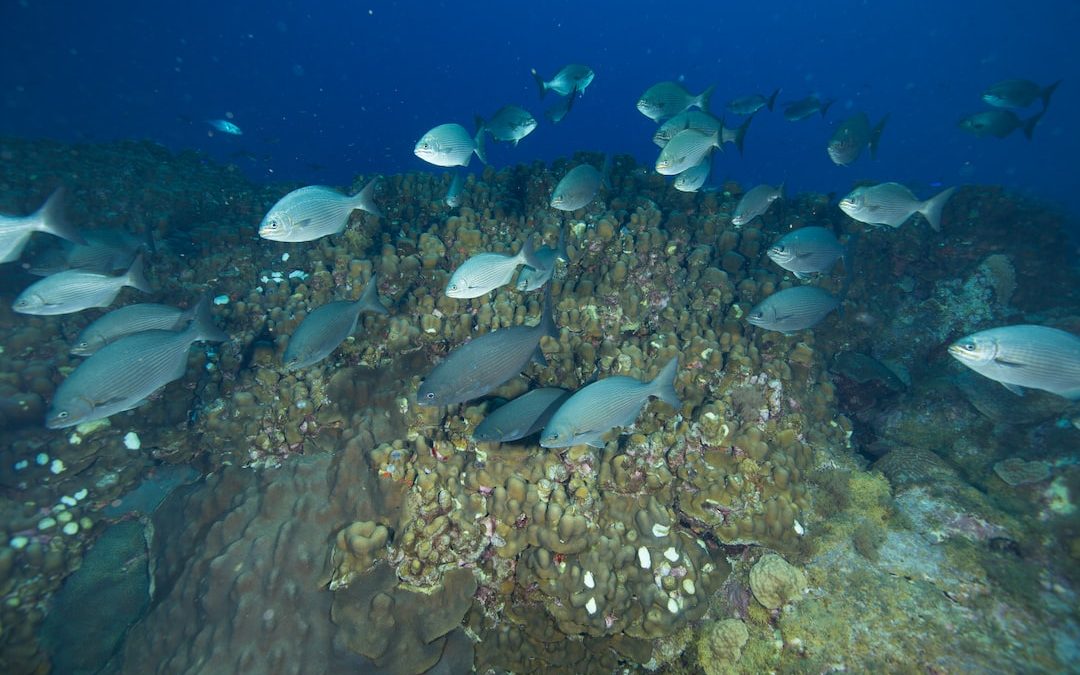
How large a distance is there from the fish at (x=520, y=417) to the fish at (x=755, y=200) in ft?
13.3

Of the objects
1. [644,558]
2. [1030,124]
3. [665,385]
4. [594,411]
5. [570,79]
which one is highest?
[570,79]

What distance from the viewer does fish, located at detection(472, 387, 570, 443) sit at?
3.34 m

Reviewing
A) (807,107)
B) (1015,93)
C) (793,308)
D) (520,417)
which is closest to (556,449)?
Answer: (520,417)

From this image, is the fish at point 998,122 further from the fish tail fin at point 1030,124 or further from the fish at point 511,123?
the fish at point 511,123

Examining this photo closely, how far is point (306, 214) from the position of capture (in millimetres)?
4391

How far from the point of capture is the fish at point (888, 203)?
5.22 m

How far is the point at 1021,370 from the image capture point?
3443 mm

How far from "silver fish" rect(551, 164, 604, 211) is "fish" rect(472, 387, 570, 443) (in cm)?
285

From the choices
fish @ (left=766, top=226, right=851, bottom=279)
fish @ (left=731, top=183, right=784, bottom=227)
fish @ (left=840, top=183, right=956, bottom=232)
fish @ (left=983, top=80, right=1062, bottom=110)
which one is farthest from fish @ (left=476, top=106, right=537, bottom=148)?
fish @ (left=983, top=80, right=1062, bottom=110)

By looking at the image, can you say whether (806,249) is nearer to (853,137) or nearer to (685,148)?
(685,148)

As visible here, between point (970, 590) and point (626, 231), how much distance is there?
17.4ft

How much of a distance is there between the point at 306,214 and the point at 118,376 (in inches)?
80.2

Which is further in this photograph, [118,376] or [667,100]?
[667,100]

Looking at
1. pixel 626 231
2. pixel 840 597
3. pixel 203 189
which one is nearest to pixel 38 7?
pixel 203 189
